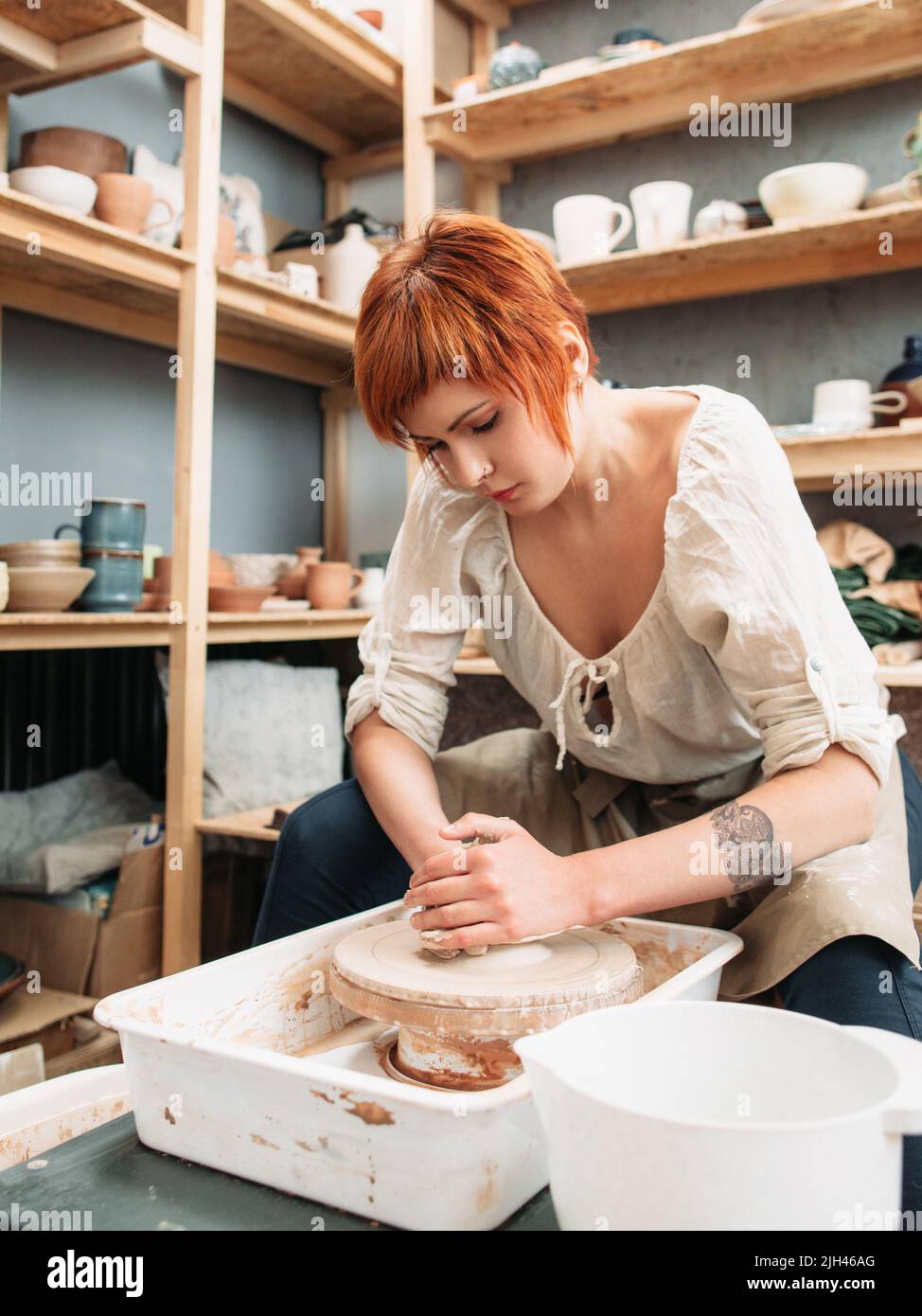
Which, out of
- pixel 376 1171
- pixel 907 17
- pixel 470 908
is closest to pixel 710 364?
pixel 907 17

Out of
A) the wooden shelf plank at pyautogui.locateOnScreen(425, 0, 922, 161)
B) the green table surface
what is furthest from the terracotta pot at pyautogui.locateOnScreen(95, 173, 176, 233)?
the green table surface

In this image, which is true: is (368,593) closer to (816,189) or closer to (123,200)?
(123,200)

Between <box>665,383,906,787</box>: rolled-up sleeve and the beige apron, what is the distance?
4.1 inches

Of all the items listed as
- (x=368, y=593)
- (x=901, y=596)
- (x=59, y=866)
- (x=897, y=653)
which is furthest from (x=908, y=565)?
(x=59, y=866)

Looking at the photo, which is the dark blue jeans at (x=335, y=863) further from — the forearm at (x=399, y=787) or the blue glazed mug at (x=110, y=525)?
the blue glazed mug at (x=110, y=525)

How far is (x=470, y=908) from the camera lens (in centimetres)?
85

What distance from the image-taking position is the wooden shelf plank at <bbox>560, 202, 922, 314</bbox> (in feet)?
6.71

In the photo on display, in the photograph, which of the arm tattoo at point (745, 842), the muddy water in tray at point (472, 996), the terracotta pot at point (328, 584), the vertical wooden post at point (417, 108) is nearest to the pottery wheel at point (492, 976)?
the muddy water in tray at point (472, 996)

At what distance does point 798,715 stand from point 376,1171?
572 millimetres

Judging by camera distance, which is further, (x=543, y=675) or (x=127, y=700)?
(x=127, y=700)

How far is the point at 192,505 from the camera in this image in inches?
78.2

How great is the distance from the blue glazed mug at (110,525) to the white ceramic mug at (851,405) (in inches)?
50.7

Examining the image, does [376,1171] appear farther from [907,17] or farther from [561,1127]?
[907,17]
